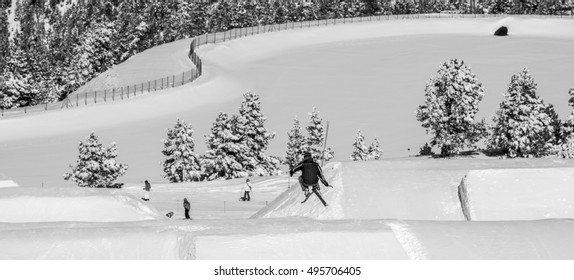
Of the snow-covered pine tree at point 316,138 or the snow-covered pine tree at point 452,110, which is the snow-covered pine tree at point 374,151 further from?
the snow-covered pine tree at point 452,110

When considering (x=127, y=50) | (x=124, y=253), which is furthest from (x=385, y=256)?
(x=127, y=50)

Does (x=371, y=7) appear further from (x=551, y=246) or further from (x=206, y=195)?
(x=551, y=246)

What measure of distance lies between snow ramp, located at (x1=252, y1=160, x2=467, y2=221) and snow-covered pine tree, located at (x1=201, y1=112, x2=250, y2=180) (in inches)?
1356

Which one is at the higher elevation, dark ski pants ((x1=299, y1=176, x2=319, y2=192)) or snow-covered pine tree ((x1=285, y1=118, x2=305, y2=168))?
dark ski pants ((x1=299, y1=176, x2=319, y2=192))

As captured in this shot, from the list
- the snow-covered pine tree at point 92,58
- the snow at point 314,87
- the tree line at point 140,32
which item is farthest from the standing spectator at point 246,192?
the snow-covered pine tree at point 92,58

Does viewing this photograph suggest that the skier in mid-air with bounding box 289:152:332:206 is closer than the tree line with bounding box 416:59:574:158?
Yes

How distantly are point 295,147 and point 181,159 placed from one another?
520 inches

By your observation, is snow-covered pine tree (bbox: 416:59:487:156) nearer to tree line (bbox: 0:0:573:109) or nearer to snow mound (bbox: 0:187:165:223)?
snow mound (bbox: 0:187:165:223)

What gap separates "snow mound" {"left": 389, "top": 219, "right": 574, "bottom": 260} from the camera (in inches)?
516

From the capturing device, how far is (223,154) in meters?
56.0

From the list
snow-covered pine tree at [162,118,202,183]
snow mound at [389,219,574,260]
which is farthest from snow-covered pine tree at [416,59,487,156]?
snow mound at [389,219,574,260]

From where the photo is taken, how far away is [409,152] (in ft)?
231

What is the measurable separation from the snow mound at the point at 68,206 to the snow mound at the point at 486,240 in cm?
786

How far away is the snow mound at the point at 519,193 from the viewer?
18906mm
